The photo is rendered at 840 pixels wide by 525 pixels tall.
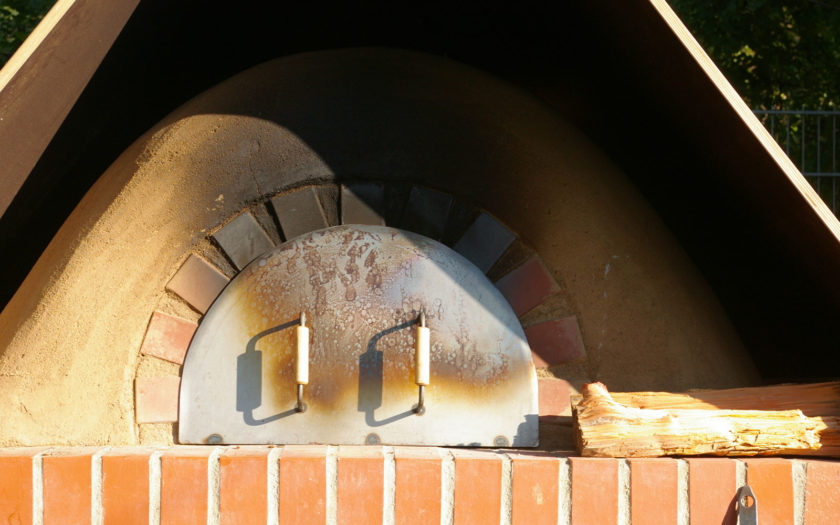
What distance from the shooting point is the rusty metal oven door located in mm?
1533

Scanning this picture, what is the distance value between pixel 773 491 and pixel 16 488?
4.20ft

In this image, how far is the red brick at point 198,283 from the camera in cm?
160

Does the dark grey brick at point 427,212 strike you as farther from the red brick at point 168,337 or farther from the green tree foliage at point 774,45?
the green tree foliage at point 774,45

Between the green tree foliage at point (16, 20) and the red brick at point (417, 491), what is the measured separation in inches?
246

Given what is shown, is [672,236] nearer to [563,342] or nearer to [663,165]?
[663,165]

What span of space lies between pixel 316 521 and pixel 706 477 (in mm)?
664

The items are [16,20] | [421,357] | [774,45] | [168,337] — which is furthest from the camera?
[16,20]

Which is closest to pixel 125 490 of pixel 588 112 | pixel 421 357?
pixel 421 357

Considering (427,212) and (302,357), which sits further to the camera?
(427,212)

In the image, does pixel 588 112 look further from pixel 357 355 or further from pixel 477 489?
pixel 477 489

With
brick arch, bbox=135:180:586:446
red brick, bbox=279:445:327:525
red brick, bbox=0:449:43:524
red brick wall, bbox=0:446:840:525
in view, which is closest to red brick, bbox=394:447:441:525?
red brick wall, bbox=0:446:840:525

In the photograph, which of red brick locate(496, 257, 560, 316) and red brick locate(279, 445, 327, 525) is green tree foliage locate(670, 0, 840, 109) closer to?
red brick locate(496, 257, 560, 316)

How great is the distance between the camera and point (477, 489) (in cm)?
134

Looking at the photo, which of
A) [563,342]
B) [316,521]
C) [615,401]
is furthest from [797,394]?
[316,521]
